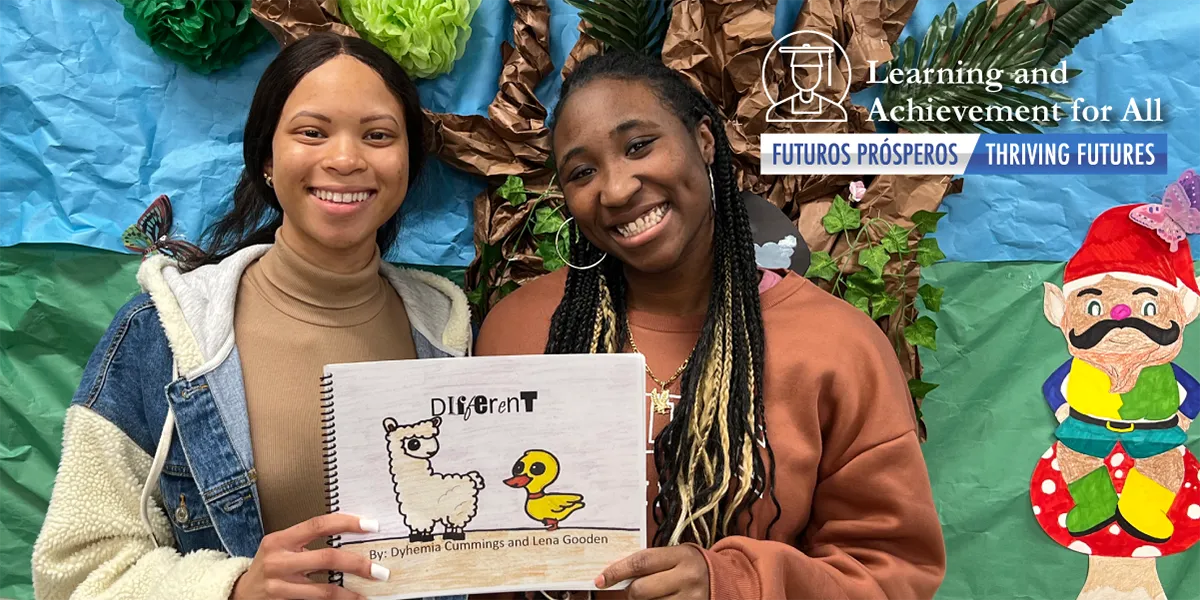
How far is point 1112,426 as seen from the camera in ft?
5.61

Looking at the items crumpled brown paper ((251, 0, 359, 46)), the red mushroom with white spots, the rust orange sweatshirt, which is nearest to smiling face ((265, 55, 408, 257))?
crumpled brown paper ((251, 0, 359, 46))

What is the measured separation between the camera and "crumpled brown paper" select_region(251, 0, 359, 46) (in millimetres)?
1576

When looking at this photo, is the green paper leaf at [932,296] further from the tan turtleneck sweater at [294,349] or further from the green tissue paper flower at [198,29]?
the green tissue paper flower at [198,29]

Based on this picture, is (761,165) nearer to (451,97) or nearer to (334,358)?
(451,97)

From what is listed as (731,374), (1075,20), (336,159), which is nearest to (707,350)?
(731,374)

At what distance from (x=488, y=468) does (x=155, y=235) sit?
1.03 meters

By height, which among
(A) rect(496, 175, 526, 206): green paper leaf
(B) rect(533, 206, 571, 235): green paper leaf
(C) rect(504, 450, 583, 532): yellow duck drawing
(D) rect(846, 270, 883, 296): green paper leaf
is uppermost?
(A) rect(496, 175, 526, 206): green paper leaf

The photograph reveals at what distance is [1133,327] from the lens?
1.72 meters

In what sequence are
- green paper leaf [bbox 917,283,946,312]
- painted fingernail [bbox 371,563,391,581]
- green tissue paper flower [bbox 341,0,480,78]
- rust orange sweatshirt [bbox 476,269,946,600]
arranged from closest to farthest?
painted fingernail [bbox 371,563,391,581], rust orange sweatshirt [bbox 476,269,946,600], green tissue paper flower [bbox 341,0,480,78], green paper leaf [bbox 917,283,946,312]

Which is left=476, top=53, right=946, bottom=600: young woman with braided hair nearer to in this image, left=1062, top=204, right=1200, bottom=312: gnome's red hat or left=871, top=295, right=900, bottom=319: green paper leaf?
left=871, top=295, right=900, bottom=319: green paper leaf

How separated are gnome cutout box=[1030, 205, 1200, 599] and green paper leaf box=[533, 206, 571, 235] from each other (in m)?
1.00

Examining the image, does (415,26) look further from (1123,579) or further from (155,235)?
(1123,579)

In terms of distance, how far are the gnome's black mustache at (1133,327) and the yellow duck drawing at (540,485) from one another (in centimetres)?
124

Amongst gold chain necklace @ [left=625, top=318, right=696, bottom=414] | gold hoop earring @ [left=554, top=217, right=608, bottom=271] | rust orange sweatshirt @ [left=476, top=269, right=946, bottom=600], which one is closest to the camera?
rust orange sweatshirt @ [left=476, top=269, right=946, bottom=600]
